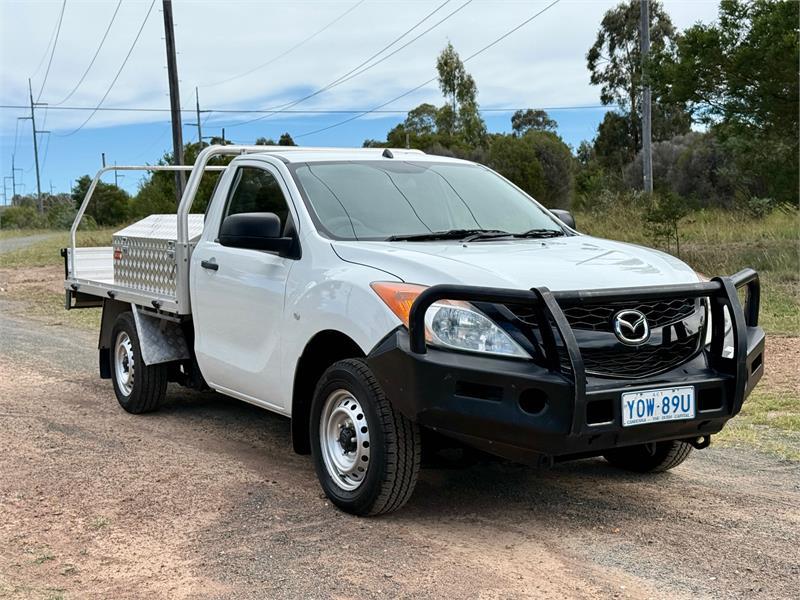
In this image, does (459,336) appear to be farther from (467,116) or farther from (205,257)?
(467,116)

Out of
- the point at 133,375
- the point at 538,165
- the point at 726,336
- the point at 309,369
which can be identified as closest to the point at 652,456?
the point at 726,336

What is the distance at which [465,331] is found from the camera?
4414 mm

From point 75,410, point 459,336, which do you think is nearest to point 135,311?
point 75,410

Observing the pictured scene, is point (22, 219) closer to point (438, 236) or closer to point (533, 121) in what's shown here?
point (533, 121)

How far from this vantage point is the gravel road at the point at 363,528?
415cm

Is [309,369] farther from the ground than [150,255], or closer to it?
closer to it

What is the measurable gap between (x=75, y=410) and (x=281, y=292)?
311 cm

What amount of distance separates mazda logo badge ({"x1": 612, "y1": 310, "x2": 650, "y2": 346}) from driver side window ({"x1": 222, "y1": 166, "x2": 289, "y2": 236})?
2.18 m

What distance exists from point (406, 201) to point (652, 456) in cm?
209

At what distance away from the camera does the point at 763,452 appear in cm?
635

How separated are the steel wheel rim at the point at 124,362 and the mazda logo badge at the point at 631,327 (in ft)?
14.6

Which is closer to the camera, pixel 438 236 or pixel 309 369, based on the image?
pixel 309 369

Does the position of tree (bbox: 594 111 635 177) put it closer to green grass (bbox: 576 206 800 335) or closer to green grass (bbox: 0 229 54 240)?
Answer: green grass (bbox: 576 206 800 335)

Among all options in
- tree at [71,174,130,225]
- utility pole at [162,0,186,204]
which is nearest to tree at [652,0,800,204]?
utility pole at [162,0,186,204]
